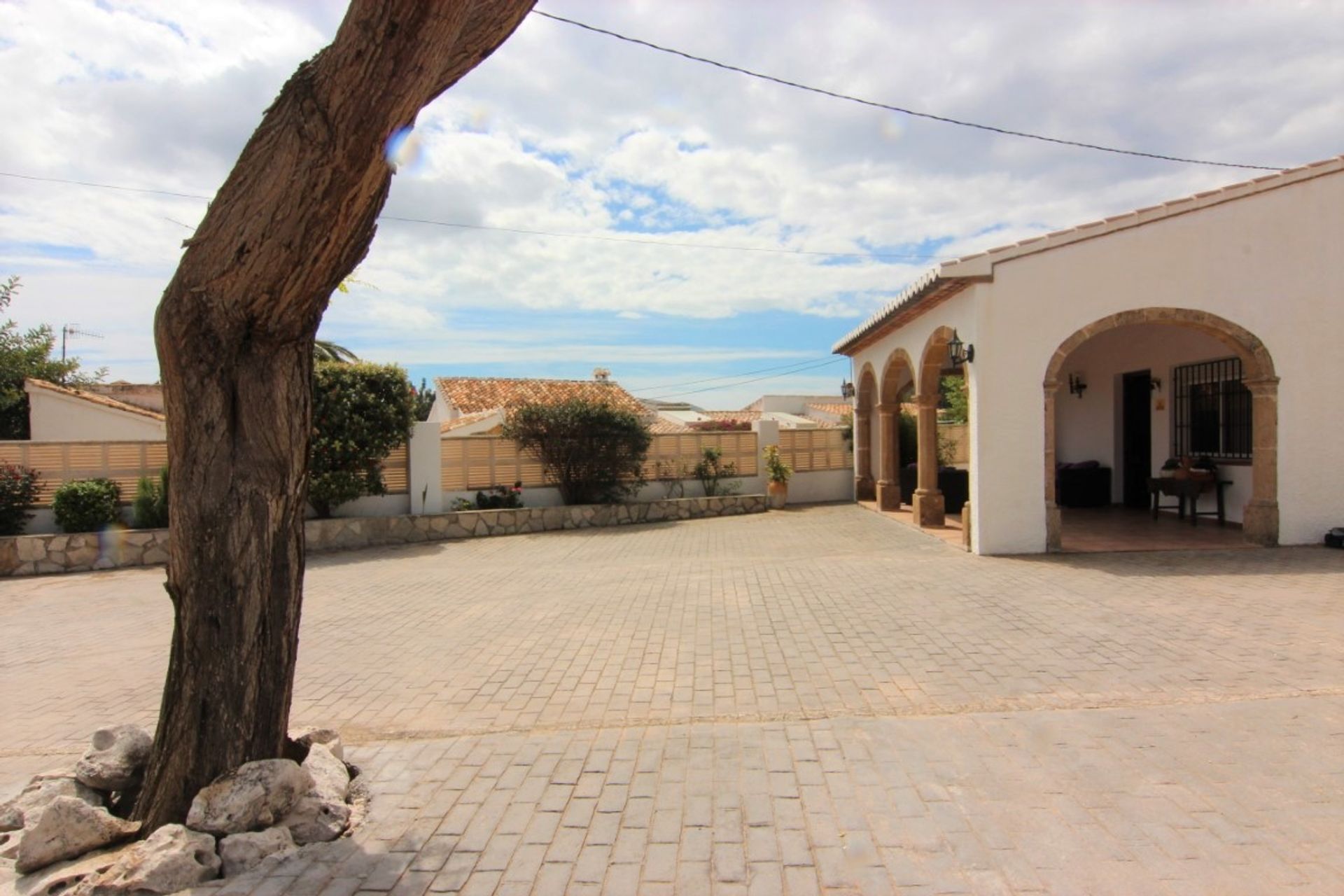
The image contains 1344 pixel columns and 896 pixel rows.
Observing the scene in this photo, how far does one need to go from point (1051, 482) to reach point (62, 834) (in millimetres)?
9913

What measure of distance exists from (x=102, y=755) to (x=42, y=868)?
0.57 metres

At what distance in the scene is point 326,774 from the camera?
361cm

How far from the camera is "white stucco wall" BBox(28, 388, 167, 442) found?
16094mm

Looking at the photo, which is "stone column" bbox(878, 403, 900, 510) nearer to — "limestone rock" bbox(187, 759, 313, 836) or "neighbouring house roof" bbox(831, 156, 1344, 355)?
"neighbouring house roof" bbox(831, 156, 1344, 355)

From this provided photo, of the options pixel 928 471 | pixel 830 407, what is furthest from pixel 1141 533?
pixel 830 407

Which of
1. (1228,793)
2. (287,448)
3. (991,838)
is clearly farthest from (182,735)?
(1228,793)

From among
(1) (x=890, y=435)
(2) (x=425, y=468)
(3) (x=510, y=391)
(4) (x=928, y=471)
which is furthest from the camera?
(3) (x=510, y=391)

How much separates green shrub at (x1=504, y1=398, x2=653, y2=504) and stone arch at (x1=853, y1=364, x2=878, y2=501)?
5.25 m

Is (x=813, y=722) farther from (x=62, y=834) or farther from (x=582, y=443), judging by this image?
(x=582, y=443)

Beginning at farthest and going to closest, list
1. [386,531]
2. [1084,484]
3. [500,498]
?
[500,498] < [1084,484] < [386,531]

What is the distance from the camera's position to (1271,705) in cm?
439

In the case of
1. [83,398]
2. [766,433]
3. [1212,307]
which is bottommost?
[766,433]

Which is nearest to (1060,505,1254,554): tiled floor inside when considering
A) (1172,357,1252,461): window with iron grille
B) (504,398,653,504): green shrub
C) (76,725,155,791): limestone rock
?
(1172,357,1252,461): window with iron grille

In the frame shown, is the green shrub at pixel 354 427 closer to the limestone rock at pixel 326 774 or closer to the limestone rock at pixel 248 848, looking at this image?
the limestone rock at pixel 326 774
